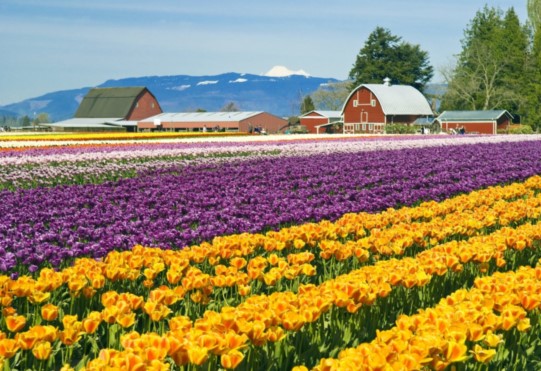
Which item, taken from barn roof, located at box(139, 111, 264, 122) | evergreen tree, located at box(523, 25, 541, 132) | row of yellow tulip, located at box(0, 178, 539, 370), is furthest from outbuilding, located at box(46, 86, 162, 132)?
row of yellow tulip, located at box(0, 178, 539, 370)

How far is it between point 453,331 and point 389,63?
97.7 m

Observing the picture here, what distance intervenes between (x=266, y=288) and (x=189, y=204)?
19.1 feet

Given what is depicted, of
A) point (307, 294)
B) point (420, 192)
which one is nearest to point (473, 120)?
point (420, 192)

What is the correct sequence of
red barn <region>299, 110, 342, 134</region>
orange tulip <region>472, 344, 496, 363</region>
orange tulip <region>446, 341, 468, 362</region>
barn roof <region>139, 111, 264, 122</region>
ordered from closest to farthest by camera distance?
orange tulip <region>446, 341, 468, 362</region> < orange tulip <region>472, 344, 496, 363</region> < barn roof <region>139, 111, 264, 122</region> < red barn <region>299, 110, 342, 134</region>

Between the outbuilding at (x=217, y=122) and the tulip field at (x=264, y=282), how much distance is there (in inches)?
2914

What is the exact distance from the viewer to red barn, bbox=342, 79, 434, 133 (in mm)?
80812

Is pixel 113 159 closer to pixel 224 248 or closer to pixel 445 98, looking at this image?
pixel 224 248

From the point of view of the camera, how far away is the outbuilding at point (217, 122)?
3482 inches

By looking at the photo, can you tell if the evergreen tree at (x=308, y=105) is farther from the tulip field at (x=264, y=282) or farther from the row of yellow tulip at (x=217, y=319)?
the row of yellow tulip at (x=217, y=319)

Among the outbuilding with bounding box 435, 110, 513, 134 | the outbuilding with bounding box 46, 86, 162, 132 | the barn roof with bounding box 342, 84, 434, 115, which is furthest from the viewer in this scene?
the outbuilding with bounding box 46, 86, 162, 132

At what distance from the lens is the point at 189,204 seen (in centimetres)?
1221

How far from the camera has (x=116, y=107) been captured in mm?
110625

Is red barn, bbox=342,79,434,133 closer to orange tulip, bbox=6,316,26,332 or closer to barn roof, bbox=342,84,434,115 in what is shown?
barn roof, bbox=342,84,434,115

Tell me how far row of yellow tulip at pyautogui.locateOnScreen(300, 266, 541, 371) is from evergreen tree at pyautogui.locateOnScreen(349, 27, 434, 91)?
312 feet
